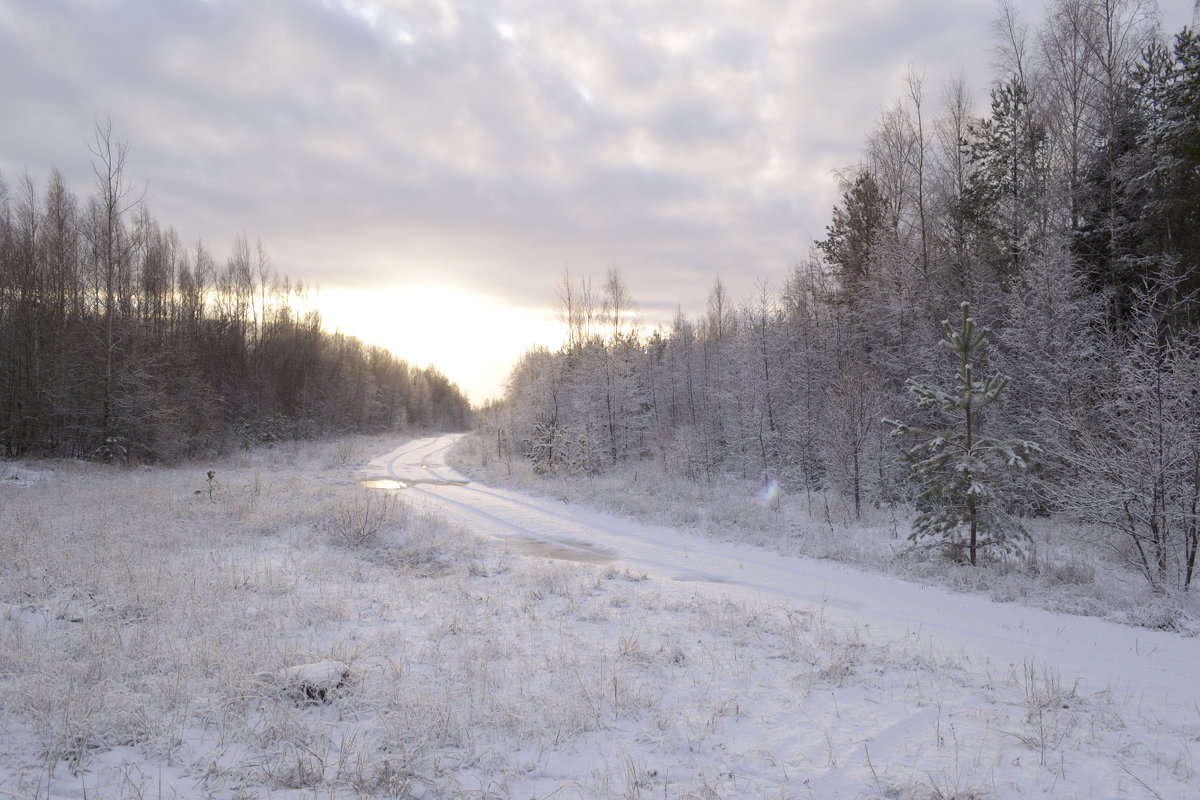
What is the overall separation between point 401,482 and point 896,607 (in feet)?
77.3

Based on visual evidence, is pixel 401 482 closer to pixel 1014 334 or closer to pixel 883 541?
pixel 883 541

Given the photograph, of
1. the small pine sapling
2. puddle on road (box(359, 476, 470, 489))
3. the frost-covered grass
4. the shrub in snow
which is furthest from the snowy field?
puddle on road (box(359, 476, 470, 489))

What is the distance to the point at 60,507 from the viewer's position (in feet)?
48.3

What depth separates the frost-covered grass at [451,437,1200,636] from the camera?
8234 mm

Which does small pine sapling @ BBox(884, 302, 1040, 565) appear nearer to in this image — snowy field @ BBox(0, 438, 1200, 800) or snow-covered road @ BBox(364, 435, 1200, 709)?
snowy field @ BBox(0, 438, 1200, 800)

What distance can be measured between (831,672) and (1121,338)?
55.3ft

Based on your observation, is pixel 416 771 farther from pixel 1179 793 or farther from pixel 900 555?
pixel 900 555

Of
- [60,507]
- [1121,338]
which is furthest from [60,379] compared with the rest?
[1121,338]

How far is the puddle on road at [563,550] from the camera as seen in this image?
39.2 feet

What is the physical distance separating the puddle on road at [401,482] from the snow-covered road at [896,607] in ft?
33.4

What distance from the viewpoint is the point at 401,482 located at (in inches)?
1068

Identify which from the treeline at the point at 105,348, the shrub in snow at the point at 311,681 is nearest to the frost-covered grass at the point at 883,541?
the shrub in snow at the point at 311,681

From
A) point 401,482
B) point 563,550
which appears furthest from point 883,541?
point 401,482

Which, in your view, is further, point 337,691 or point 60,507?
point 60,507
